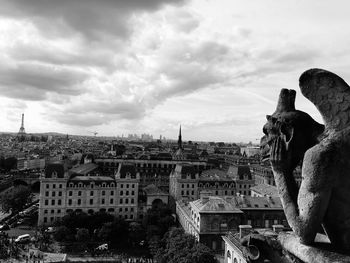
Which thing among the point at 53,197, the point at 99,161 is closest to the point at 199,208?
the point at 53,197

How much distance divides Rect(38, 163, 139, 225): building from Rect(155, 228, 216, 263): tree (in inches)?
1240

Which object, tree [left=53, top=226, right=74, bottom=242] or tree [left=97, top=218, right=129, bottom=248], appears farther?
tree [left=53, top=226, right=74, bottom=242]

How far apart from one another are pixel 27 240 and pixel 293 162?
6788cm

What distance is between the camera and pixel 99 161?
11775cm

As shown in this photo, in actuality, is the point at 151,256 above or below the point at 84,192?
below

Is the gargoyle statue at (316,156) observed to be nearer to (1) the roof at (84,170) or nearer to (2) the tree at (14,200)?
(1) the roof at (84,170)

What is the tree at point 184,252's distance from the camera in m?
41.9

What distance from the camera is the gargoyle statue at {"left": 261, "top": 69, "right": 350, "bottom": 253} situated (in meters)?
5.56

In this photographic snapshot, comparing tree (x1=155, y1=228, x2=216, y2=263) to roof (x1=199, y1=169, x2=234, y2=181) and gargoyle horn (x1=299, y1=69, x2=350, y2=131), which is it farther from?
gargoyle horn (x1=299, y1=69, x2=350, y2=131)

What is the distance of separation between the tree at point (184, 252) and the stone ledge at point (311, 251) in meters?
37.9

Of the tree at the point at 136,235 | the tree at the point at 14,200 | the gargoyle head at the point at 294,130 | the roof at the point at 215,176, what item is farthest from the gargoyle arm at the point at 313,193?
the tree at the point at 14,200

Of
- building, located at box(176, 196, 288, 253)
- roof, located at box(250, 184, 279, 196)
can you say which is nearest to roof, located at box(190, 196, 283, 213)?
building, located at box(176, 196, 288, 253)

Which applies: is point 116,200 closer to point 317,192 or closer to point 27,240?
point 27,240

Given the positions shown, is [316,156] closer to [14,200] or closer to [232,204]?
[232,204]
